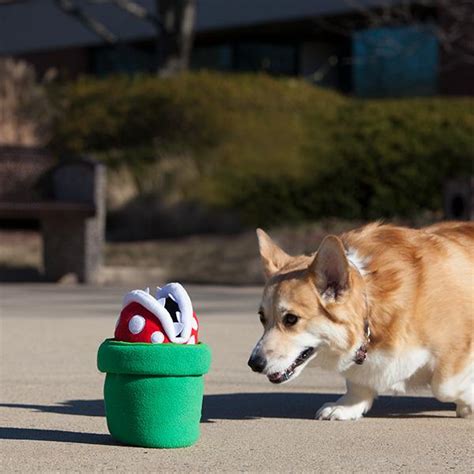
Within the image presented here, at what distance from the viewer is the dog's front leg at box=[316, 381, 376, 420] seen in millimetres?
5492

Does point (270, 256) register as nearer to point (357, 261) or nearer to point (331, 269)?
point (357, 261)

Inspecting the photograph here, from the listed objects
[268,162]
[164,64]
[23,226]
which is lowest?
[23,226]

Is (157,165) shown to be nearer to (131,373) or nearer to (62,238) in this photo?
(62,238)

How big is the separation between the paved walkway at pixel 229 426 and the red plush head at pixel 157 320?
0.46 metres

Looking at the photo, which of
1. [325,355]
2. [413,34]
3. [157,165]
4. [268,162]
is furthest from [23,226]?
[325,355]

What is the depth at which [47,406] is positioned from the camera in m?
5.84

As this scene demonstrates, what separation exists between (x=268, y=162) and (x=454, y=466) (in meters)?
11.9

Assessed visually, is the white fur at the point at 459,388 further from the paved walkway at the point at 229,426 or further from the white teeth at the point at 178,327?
the white teeth at the point at 178,327

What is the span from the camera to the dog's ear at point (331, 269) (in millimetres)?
4980

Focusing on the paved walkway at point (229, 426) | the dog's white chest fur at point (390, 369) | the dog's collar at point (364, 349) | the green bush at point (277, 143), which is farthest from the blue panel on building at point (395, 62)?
the dog's collar at point (364, 349)

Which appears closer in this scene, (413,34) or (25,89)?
(25,89)

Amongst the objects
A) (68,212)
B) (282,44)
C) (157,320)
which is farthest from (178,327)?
(282,44)

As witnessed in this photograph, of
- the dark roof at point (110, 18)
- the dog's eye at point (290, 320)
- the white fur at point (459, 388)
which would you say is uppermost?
the dark roof at point (110, 18)

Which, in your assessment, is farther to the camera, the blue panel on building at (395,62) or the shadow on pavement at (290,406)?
the blue panel on building at (395,62)
